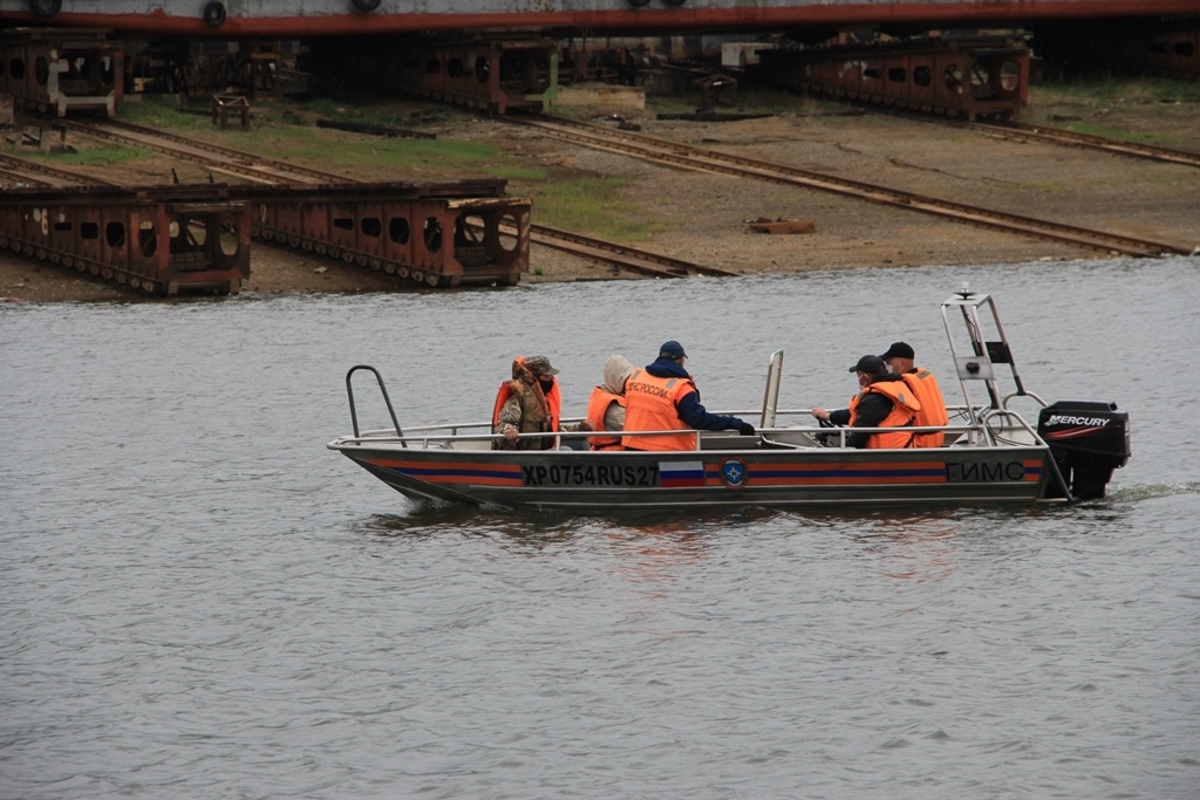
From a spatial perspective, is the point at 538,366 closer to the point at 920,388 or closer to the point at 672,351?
the point at 672,351

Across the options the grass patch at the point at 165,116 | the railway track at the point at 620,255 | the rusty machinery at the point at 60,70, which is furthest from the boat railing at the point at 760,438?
the grass patch at the point at 165,116

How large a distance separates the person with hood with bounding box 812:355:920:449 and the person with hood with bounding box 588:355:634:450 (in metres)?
2.36

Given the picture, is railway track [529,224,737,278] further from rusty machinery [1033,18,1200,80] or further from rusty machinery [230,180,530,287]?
rusty machinery [1033,18,1200,80]

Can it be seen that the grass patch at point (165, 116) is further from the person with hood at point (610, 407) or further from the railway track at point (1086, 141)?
the person with hood at point (610, 407)

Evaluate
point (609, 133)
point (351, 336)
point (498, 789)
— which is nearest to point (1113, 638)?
point (498, 789)

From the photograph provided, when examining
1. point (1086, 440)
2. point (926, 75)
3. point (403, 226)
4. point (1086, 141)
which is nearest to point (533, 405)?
point (1086, 440)

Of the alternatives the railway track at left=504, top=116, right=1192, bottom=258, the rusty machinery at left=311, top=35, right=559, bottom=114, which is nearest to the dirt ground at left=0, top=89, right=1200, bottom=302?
the railway track at left=504, top=116, right=1192, bottom=258

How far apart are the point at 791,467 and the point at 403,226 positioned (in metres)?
24.7

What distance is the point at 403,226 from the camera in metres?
42.6

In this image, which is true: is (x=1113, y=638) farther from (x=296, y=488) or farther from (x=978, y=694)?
(x=296, y=488)

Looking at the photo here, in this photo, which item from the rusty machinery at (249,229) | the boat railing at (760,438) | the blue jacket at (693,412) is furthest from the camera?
the rusty machinery at (249,229)

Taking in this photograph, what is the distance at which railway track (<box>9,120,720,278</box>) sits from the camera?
43500mm

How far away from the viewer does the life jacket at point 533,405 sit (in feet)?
63.0

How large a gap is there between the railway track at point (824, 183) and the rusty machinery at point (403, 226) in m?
9.99
